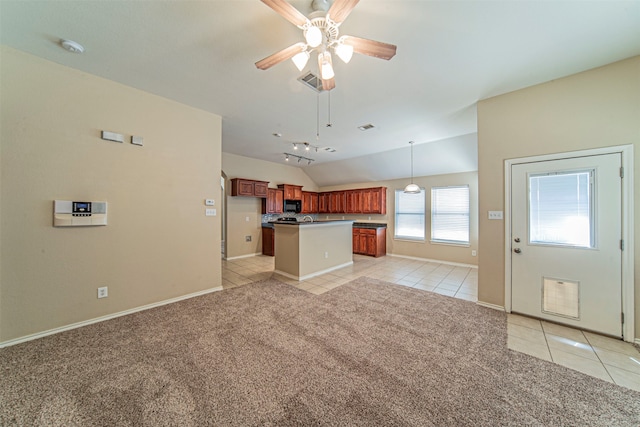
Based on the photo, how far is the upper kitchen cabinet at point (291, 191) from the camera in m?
7.32

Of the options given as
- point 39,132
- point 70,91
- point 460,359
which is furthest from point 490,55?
point 39,132

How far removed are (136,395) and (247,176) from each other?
5.62 metres

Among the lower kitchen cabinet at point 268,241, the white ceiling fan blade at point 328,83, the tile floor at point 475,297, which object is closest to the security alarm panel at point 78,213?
the tile floor at point 475,297

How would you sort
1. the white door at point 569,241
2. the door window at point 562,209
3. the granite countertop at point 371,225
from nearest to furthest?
the white door at point 569,241 → the door window at point 562,209 → the granite countertop at point 371,225

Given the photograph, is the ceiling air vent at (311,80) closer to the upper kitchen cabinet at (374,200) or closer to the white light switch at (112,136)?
the white light switch at (112,136)

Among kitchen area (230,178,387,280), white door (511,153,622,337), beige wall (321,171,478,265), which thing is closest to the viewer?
white door (511,153,622,337)

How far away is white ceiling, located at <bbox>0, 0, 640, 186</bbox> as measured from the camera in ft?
5.84

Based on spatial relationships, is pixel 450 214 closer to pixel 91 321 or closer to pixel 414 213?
pixel 414 213

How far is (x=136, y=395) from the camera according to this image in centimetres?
161

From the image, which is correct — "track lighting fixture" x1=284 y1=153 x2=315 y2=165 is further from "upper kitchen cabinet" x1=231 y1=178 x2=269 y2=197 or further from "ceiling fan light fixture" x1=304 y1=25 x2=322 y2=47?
"ceiling fan light fixture" x1=304 y1=25 x2=322 y2=47

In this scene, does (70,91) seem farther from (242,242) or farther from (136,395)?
(242,242)

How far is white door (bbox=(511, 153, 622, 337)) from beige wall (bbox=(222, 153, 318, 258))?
20.0ft

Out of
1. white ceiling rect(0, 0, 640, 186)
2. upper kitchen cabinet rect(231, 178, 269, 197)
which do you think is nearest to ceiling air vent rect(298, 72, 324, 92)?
white ceiling rect(0, 0, 640, 186)

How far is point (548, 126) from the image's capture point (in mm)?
2695
